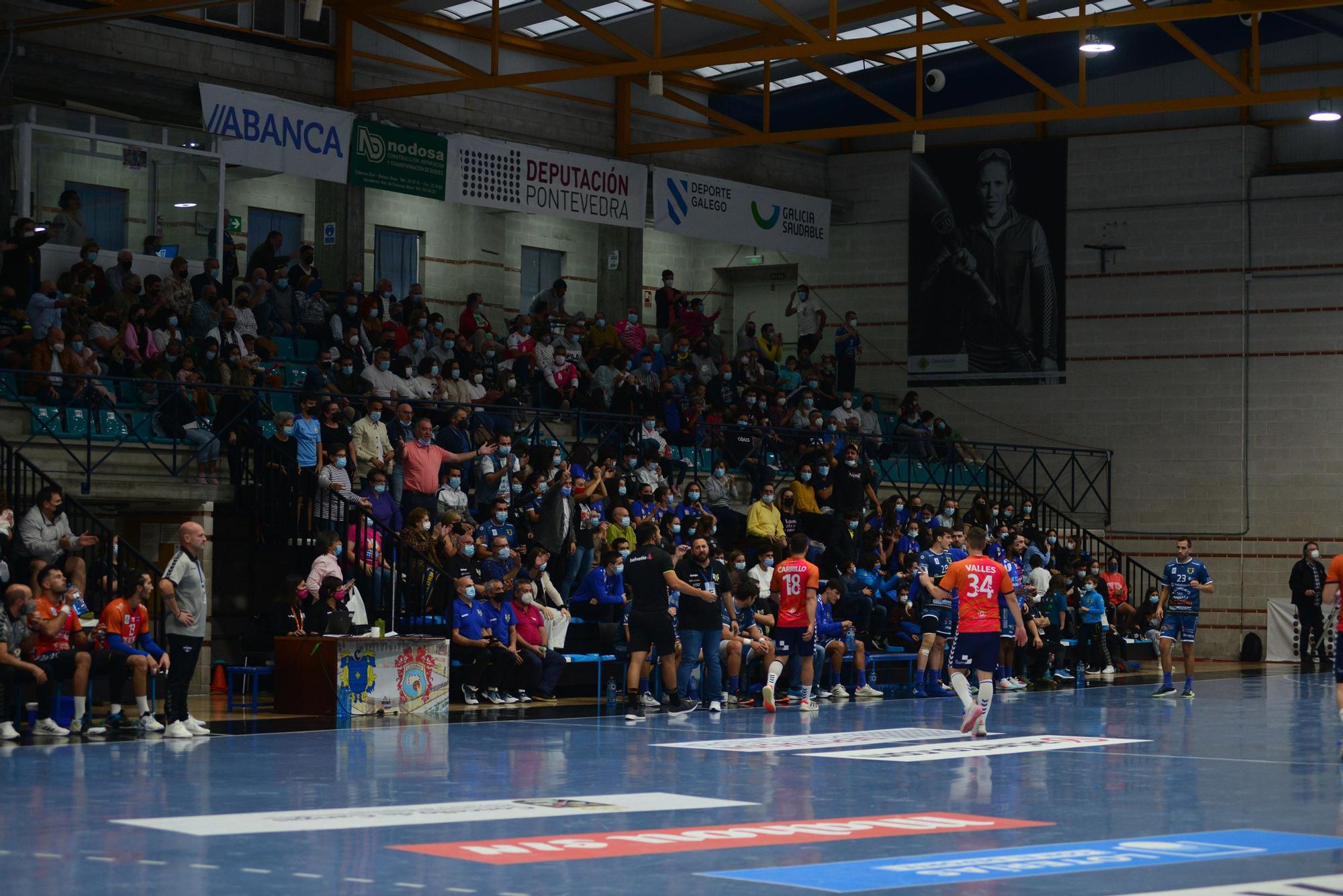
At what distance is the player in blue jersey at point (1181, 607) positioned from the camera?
21719 mm

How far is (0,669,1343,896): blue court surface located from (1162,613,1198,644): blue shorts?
4.91 meters

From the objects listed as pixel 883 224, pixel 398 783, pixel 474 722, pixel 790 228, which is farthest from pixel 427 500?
pixel 883 224

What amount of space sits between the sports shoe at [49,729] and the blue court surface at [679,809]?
80 centimetres

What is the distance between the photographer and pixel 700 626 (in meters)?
18.5

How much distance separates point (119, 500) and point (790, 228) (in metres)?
16.1

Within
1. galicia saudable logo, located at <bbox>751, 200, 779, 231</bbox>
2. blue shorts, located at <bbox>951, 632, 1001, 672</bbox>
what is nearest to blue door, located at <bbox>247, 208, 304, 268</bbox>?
galicia saudable logo, located at <bbox>751, 200, 779, 231</bbox>

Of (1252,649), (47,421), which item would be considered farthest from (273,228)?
(1252,649)

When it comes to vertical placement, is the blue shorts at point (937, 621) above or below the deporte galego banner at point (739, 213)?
below

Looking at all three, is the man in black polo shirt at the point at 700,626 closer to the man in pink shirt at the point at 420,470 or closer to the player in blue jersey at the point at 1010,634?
the man in pink shirt at the point at 420,470

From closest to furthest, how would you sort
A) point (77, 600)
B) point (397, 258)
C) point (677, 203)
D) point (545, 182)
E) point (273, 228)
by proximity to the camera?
point (77, 600) < point (545, 182) < point (273, 228) < point (677, 203) < point (397, 258)

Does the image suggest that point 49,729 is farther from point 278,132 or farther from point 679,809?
point 278,132

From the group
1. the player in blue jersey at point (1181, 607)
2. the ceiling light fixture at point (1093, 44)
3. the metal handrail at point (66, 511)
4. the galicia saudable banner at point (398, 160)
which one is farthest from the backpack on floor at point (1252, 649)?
the metal handrail at point (66, 511)

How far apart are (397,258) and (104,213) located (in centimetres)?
923

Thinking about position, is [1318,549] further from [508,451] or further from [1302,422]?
[508,451]
